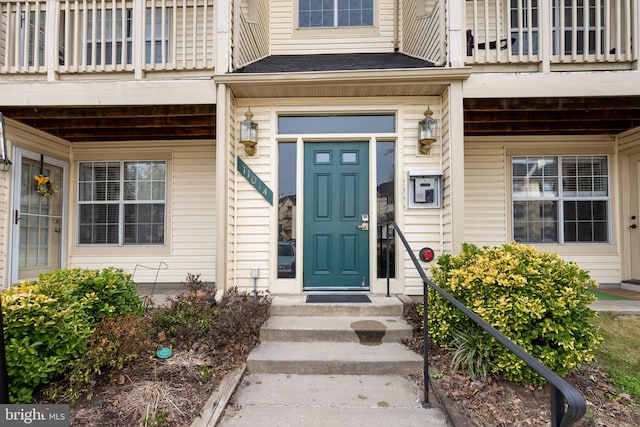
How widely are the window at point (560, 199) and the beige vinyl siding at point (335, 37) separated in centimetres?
294

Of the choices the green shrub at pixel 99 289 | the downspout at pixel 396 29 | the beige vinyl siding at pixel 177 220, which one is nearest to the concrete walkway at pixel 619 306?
the downspout at pixel 396 29

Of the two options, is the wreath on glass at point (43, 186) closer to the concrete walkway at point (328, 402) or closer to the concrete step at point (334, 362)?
the concrete step at point (334, 362)

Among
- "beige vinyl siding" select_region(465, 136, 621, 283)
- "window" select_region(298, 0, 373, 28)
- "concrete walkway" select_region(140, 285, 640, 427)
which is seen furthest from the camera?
"window" select_region(298, 0, 373, 28)

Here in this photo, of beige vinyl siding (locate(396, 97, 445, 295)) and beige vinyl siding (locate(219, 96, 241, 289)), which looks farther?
beige vinyl siding (locate(396, 97, 445, 295))

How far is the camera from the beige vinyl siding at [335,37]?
18.2 ft

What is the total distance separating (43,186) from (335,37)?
4963 millimetres

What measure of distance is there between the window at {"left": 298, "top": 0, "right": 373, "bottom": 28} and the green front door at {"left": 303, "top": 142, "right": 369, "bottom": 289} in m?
2.79

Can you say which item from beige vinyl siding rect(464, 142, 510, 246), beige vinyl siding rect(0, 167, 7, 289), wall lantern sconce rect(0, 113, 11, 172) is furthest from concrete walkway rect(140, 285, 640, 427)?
wall lantern sconce rect(0, 113, 11, 172)

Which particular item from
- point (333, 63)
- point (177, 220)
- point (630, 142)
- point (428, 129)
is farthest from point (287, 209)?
point (630, 142)

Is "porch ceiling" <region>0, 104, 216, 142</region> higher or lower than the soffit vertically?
lower

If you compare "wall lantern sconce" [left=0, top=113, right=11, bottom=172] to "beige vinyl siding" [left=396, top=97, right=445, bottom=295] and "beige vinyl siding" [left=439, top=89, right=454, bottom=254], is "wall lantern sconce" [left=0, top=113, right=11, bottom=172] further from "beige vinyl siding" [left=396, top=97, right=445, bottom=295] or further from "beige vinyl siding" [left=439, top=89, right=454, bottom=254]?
"beige vinyl siding" [left=439, top=89, right=454, bottom=254]

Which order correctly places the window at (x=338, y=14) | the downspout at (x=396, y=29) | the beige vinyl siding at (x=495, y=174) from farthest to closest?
the window at (x=338, y=14), the downspout at (x=396, y=29), the beige vinyl siding at (x=495, y=174)

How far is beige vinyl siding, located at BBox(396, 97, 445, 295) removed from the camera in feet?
13.3

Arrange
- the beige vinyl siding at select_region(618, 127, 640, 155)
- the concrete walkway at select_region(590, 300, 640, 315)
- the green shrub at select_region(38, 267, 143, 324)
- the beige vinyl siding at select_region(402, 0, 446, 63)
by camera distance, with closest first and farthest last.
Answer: the green shrub at select_region(38, 267, 143, 324), the concrete walkway at select_region(590, 300, 640, 315), the beige vinyl siding at select_region(402, 0, 446, 63), the beige vinyl siding at select_region(618, 127, 640, 155)
